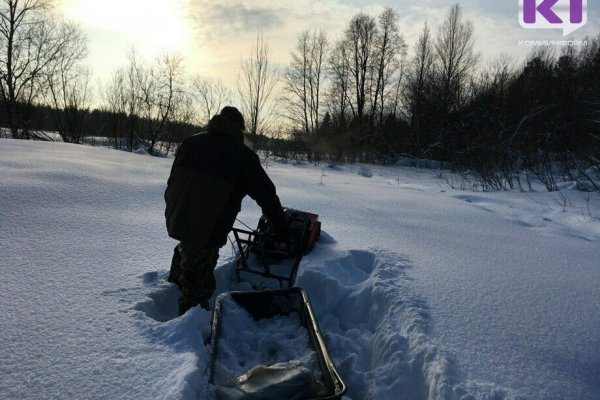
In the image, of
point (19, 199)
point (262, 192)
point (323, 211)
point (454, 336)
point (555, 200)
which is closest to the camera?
point (454, 336)


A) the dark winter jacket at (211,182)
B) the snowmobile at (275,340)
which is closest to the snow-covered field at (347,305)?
the snowmobile at (275,340)

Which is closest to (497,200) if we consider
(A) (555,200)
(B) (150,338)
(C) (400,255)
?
(A) (555,200)

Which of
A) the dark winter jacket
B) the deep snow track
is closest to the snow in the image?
the deep snow track

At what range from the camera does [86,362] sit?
174 centimetres

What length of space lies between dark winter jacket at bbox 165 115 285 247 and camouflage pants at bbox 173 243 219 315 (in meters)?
0.15

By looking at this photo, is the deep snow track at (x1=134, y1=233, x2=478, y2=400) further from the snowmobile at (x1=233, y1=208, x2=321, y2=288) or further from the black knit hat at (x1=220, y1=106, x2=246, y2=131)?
the black knit hat at (x1=220, y1=106, x2=246, y2=131)

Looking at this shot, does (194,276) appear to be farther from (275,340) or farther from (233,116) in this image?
(233,116)

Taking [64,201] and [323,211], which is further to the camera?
[323,211]

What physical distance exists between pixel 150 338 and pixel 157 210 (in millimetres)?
2949

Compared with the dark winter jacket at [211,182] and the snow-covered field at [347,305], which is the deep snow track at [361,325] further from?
the dark winter jacket at [211,182]

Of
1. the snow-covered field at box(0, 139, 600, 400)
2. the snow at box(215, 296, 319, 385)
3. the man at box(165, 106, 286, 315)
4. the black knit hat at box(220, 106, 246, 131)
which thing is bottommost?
the snow at box(215, 296, 319, 385)

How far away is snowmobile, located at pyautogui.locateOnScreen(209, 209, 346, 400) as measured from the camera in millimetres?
1737

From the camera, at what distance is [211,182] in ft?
8.39

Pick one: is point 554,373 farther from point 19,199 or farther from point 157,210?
point 19,199
